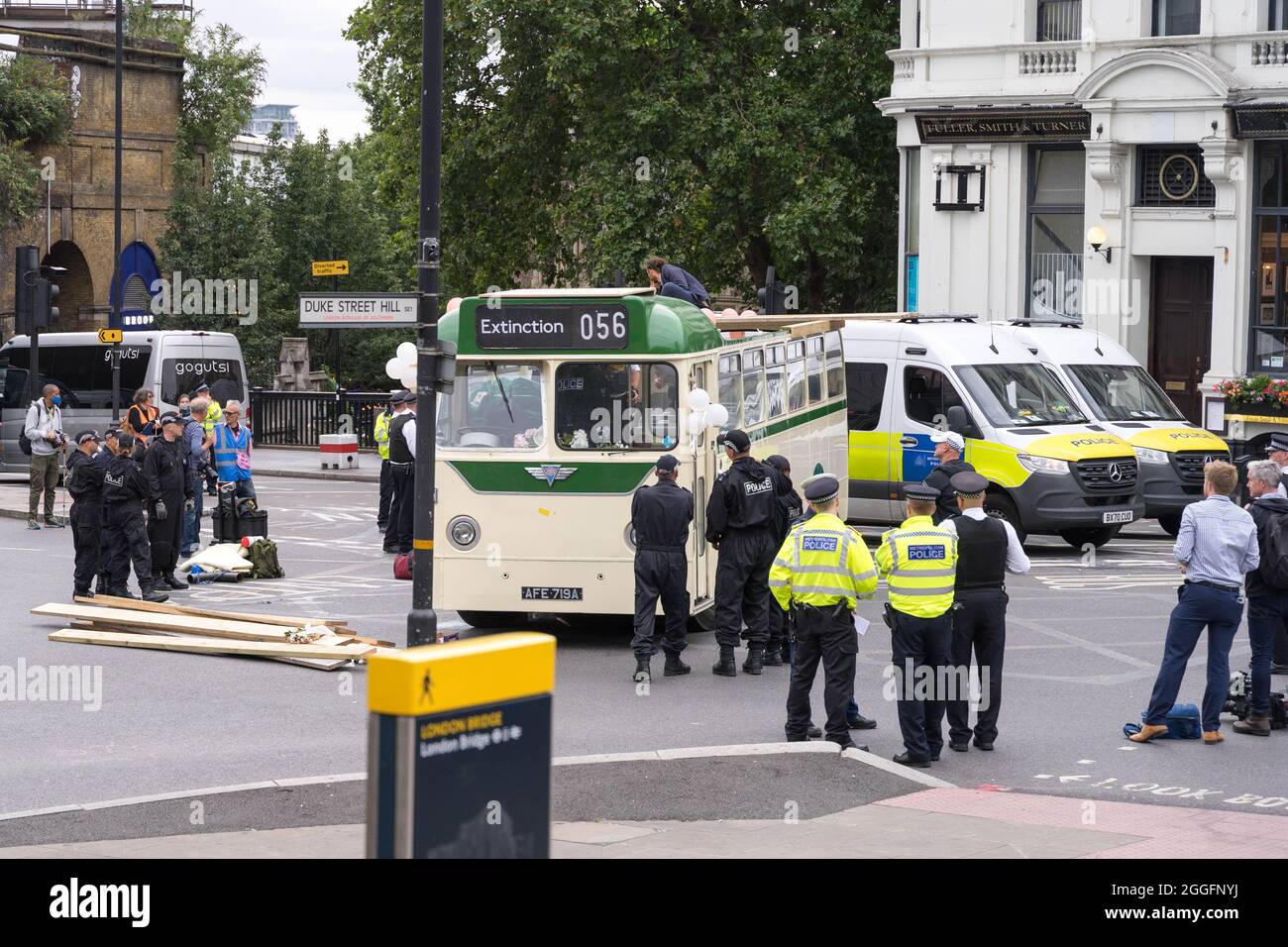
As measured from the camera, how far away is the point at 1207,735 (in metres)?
12.0

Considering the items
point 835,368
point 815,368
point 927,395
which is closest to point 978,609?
point 815,368

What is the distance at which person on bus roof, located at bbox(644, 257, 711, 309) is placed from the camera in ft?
62.3

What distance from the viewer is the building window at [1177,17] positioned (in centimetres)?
3038

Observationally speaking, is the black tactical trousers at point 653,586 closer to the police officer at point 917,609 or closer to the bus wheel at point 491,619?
the bus wheel at point 491,619

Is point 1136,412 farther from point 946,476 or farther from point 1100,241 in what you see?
point 946,476

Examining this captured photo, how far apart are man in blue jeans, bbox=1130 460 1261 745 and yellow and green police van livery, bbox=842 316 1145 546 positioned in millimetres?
9055

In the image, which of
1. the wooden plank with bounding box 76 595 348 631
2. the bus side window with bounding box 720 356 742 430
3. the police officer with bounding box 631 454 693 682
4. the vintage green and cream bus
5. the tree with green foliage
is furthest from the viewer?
the tree with green foliage

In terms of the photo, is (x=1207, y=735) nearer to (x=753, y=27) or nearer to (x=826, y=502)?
(x=826, y=502)

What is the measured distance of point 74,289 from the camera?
50094 millimetres

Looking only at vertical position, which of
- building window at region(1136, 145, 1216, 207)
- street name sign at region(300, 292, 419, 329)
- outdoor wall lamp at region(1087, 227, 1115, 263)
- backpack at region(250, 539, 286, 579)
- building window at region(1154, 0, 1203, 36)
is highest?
building window at region(1154, 0, 1203, 36)

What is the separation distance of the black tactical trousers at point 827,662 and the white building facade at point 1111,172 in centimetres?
1677

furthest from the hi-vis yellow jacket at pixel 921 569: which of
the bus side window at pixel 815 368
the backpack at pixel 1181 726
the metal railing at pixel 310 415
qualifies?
the metal railing at pixel 310 415

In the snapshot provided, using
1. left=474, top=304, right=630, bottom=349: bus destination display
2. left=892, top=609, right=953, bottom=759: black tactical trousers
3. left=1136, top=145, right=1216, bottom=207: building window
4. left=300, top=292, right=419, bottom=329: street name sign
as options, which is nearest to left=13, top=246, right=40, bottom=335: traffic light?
left=300, top=292, right=419, bottom=329: street name sign

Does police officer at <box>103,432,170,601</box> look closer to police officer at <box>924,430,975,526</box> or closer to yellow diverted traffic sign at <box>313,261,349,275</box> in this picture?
police officer at <box>924,430,975,526</box>
